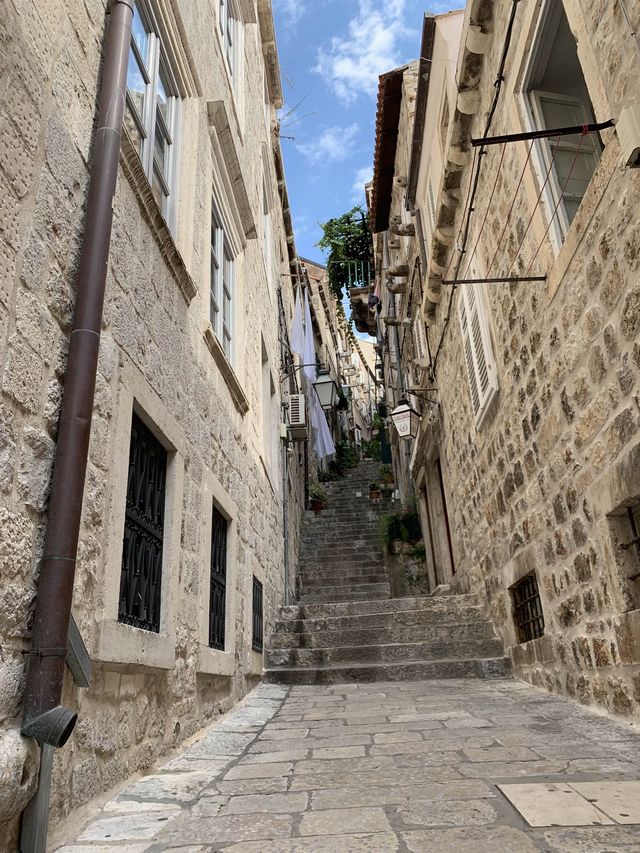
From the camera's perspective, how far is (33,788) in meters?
1.78

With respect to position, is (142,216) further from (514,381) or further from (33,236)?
(514,381)

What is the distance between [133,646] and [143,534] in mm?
608

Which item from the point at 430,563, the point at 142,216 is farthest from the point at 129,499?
the point at 430,563

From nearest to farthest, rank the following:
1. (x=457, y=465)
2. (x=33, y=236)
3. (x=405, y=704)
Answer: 1. (x=33, y=236)
2. (x=405, y=704)
3. (x=457, y=465)

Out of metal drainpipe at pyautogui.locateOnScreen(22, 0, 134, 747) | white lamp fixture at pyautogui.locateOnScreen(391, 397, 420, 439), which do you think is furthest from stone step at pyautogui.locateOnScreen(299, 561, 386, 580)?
metal drainpipe at pyautogui.locateOnScreen(22, 0, 134, 747)

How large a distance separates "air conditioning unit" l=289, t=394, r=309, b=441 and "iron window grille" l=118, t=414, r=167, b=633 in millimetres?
6518

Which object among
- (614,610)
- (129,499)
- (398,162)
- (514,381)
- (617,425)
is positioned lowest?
(614,610)

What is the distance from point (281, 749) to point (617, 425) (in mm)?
2440

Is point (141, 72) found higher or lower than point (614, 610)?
higher

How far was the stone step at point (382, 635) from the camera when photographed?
597cm

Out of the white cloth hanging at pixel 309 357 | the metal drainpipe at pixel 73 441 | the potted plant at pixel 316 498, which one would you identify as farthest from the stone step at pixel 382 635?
the potted plant at pixel 316 498

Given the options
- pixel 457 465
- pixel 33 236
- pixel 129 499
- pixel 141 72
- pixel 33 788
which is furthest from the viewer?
pixel 457 465

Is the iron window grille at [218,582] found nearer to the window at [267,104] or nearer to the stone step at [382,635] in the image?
the stone step at [382,635]

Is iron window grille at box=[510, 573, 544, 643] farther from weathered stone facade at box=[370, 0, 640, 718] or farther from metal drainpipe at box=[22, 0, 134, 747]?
metal drainpipe at box=[22, 0, 134, 747]
